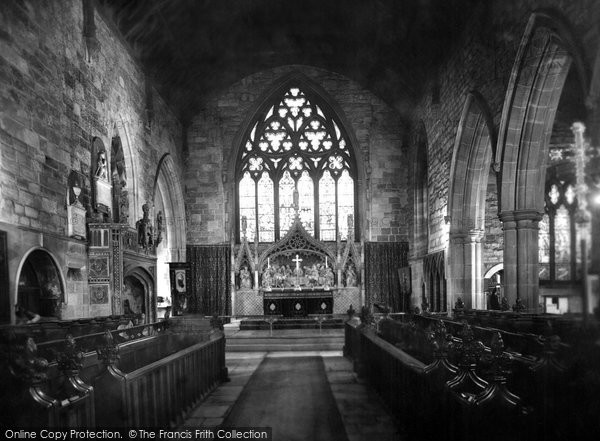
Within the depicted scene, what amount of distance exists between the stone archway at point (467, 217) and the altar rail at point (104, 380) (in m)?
7.00

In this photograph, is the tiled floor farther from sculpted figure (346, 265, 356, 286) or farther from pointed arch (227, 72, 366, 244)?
pointed arch (227, 72, 366, 244)

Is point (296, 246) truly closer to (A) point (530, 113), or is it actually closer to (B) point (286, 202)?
(B) point (286, 202)

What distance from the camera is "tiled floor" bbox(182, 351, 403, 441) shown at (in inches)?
185

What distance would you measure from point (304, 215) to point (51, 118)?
1065 centimetres

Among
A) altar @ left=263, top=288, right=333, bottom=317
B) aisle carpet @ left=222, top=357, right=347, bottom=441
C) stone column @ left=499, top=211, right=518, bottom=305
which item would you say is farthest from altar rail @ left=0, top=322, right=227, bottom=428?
altar @ left=263, top=288, right=333, bottom=317

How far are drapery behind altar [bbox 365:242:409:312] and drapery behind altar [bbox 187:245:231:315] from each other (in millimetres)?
4362

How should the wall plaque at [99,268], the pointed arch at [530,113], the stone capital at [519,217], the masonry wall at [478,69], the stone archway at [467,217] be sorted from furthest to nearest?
the stone archway at [467,217], the wall plaque at [99,268], the stone capital at [519,217], the pointed arch at [530,113], the masonry wall at [478,69]

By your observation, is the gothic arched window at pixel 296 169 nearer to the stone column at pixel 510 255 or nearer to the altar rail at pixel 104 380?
the stone column at pixel 510 255

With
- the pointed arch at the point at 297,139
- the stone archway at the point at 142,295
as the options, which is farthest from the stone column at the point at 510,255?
the pointed arch at the point at 297,139

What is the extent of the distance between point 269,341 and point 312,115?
9.16 m

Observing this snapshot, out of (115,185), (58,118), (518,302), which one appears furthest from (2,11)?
(518,302)

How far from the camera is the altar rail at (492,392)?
1.20 meters

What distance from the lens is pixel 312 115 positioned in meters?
18.9

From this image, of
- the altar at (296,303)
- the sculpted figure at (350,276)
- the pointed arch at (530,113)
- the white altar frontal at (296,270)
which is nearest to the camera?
the pointed arch at (530,113)
